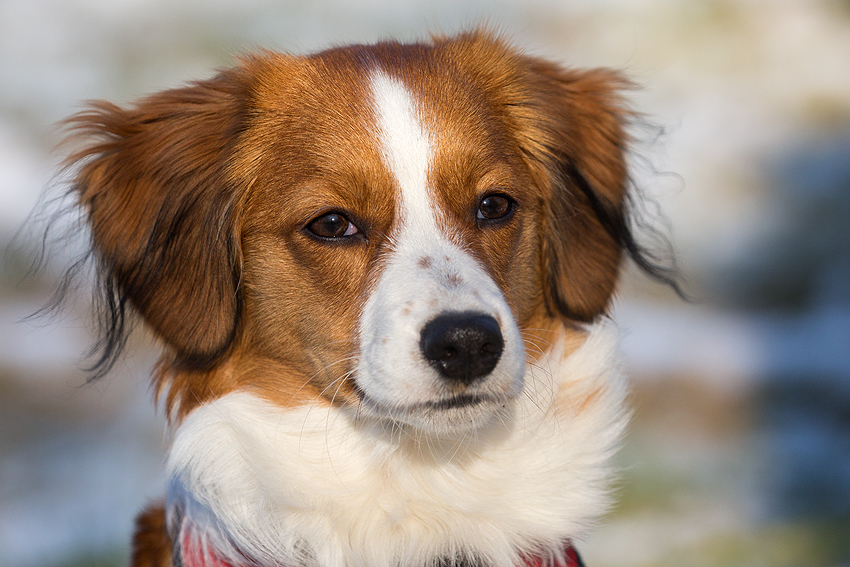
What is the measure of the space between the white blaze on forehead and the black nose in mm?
412

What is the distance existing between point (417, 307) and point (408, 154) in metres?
0.49

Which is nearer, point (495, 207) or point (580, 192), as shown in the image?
point (495, 207)

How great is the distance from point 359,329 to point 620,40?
415 centimetres

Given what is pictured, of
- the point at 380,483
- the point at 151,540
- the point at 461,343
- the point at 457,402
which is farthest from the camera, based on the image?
the point at 151,540

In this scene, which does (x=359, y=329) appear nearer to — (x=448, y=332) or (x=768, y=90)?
(x=448, y=332)

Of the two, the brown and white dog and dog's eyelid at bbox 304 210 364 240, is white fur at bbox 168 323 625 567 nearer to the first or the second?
the brown and white dog

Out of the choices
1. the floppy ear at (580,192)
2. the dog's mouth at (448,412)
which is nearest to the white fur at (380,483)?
the dog's mouth at (448,412)

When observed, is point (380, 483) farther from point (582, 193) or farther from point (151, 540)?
point (582, 193)

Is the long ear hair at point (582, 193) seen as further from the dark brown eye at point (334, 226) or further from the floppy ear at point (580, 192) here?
the dark brown eye at point (334, 226)

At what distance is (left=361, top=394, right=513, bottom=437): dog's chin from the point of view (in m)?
2.09

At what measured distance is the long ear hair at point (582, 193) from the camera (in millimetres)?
2662

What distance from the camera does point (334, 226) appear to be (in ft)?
7.68

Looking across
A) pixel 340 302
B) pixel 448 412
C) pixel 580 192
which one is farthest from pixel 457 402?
pixel 580 192

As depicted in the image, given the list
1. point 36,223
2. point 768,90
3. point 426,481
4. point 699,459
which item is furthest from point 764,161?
point 36,223
